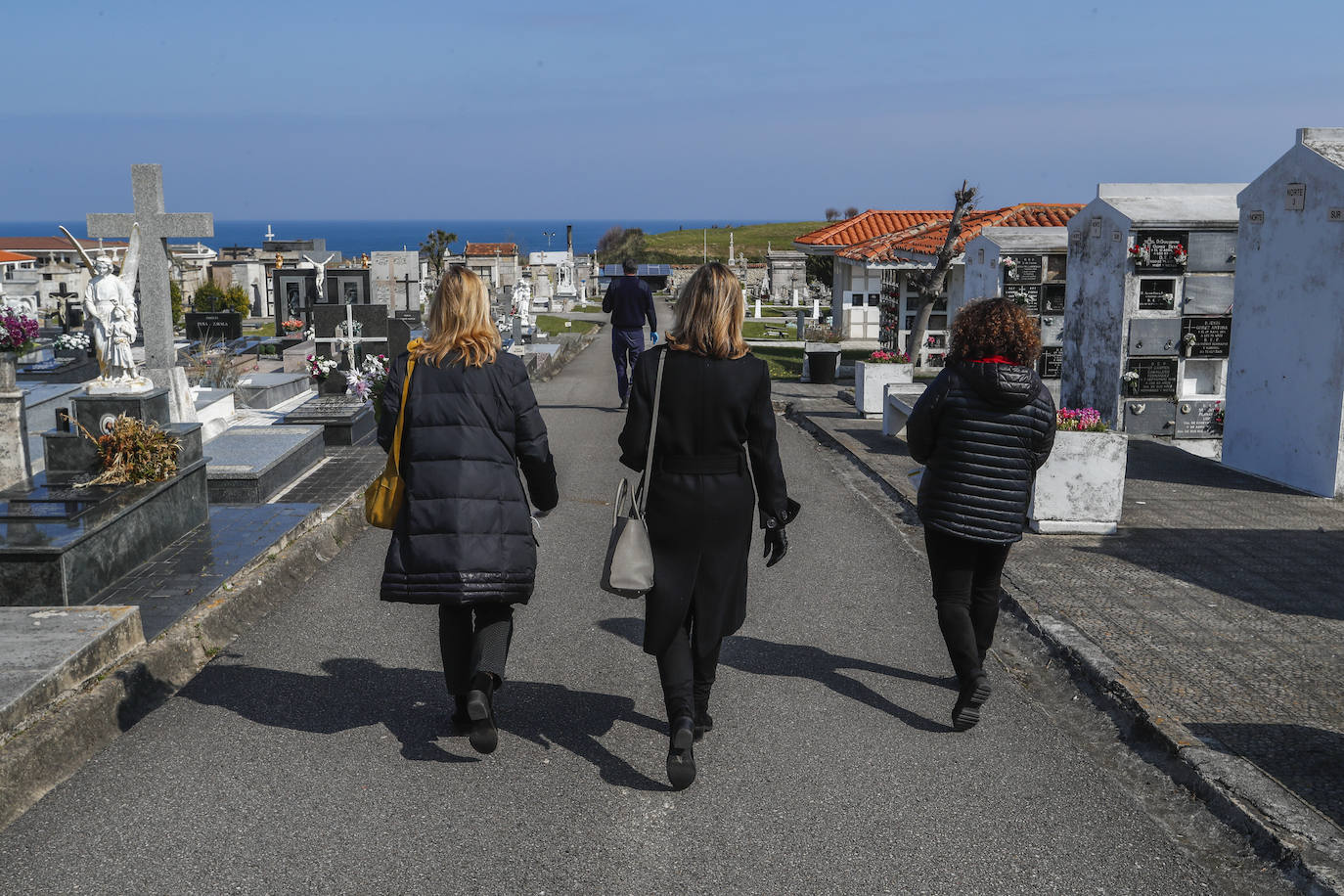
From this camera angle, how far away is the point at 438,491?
442cm

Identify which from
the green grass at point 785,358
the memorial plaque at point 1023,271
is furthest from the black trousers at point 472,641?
the green grass at point 785,358

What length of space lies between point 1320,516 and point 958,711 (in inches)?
232

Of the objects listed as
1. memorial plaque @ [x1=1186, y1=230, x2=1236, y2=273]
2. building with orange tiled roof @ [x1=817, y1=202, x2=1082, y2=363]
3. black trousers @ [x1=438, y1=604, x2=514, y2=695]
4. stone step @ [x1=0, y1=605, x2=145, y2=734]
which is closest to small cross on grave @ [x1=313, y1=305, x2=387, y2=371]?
building with orange tiled roof @ [x1=817, y1=202, x2=1082, y2=363]

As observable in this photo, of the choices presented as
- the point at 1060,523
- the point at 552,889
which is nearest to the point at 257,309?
the point at 1060,523

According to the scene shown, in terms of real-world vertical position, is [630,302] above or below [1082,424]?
above

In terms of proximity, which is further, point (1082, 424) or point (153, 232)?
point (153, 232)

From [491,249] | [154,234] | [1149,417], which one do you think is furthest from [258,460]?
[491,249]

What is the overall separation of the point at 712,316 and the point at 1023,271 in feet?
49.4

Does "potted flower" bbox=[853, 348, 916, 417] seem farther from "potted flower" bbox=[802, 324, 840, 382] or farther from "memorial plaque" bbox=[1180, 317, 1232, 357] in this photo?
"potted flower" bbox=[802, 324, 840, 382]

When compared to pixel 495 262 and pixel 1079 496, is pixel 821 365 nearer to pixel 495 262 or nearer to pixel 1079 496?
pixel 1079 496

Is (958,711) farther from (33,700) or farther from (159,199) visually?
(159,199)

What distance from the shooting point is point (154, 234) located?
1297 cm

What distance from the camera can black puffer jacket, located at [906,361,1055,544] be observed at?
193 inches

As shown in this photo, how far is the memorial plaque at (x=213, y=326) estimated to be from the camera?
25359mm
